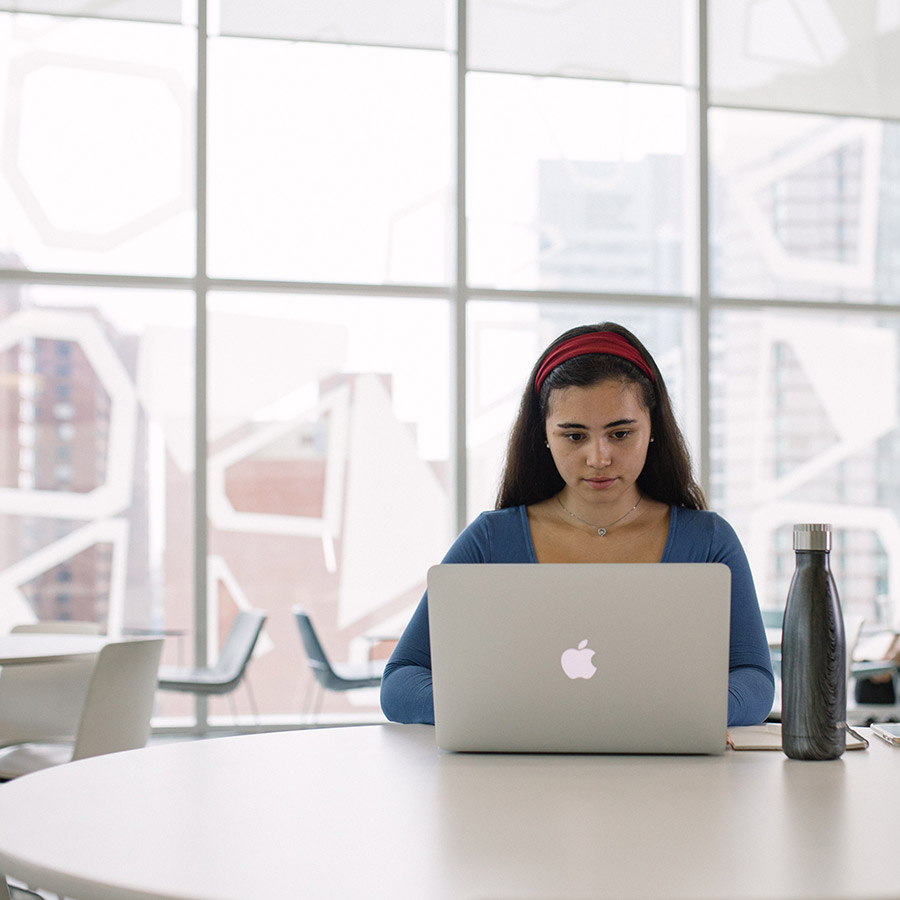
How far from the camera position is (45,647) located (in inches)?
141

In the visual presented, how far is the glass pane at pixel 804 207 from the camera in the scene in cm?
631

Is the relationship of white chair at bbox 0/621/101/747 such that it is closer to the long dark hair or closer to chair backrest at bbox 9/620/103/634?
chair backrest at bbox 9/620/103/634

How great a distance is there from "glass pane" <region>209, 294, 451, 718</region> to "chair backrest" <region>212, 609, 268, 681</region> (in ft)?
1.51

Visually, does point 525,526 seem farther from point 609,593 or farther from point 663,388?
point 609,593

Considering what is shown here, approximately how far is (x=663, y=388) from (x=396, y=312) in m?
3.83

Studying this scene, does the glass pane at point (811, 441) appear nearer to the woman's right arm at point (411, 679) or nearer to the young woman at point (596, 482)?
the young woman at point (596, 482)

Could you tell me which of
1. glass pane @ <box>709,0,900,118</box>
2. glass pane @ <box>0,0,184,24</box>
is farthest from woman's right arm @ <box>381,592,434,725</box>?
glass pane @ <box>709,0,900,118</box>

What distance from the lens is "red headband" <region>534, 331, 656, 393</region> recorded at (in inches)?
85.8

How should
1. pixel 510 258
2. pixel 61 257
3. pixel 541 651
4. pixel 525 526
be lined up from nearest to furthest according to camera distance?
1. pixel 541 651
2. pixel 525 526
3. pixel 61 257
4. pixel 510 258

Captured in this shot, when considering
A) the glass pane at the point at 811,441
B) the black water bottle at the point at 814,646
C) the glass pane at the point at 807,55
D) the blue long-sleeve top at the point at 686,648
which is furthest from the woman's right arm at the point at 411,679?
the glass pane at the point at 807,55

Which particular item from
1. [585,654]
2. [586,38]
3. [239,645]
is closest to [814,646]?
[585,654]

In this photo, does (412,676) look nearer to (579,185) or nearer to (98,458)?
(98,458)

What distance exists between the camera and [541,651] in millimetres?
1446

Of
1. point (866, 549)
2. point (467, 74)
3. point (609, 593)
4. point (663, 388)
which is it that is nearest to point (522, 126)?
point (467, 74)
